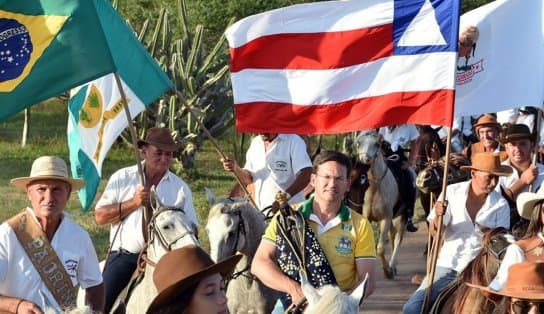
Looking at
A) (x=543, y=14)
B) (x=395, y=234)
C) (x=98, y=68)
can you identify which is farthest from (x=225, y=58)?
(x=98, y=68)

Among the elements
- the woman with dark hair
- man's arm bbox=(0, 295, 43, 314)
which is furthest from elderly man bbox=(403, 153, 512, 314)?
man's arm bbox=(0, 295, 43, 314)

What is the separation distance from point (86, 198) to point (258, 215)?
1404 millimetres

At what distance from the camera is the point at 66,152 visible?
2920cm

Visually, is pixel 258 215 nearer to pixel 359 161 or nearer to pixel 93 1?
pixel 93 1

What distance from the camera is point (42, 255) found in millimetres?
7957

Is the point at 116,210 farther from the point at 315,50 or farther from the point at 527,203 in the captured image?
the point at 527,203

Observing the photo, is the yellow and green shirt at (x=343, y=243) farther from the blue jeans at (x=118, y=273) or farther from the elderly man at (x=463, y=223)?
the blue jeans at (x=118, y=273)

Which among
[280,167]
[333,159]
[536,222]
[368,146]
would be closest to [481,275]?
[536,222]

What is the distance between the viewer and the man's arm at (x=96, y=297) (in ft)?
27.8

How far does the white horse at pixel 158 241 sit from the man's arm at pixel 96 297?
1.84 feet

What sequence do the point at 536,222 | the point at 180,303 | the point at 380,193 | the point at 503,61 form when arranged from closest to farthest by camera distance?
the point at 180,303
the point at 536,222
the point at 503,61
the point at 380,193

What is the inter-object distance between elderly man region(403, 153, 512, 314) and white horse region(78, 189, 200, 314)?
192 centimetres

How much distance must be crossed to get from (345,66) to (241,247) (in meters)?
1.64

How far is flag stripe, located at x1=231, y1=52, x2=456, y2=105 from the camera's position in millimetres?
9953
